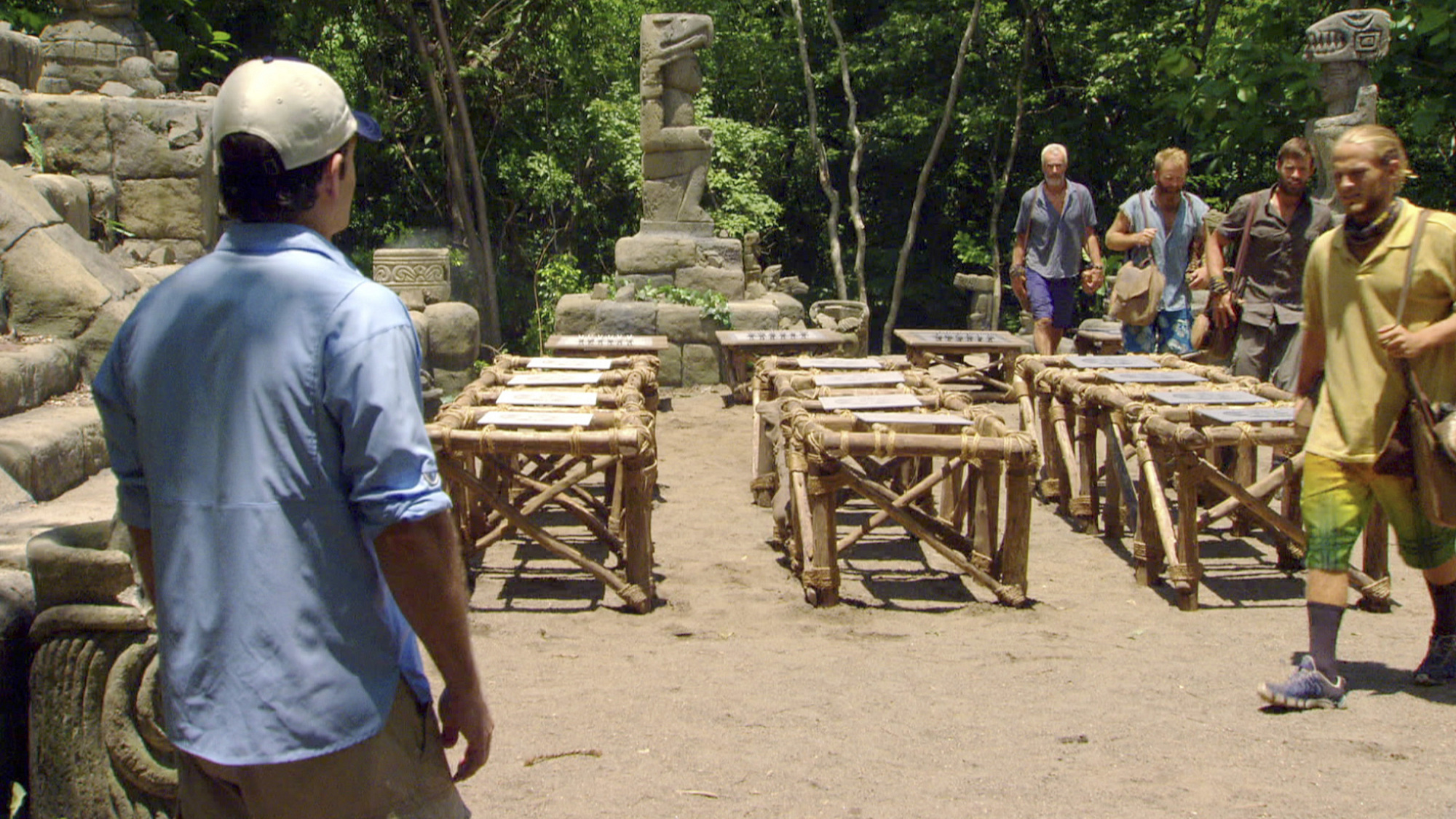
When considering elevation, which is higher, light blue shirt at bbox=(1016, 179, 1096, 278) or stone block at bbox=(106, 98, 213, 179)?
stone block at bbox=(106, 98, 213, 179)

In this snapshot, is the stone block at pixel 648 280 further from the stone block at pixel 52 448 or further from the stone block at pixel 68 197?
the stone block at pixel 52 448

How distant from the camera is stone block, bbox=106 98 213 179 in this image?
28.0ft

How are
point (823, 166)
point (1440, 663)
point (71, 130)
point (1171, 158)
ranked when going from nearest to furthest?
1. point (1440, 663)
2. point (1171, 158)
3. point (71, 130)
4. point (823, 166)

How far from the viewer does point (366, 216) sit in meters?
15.6

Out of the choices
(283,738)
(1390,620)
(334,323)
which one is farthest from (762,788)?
(1390,620)

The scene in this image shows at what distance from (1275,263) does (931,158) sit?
10.8 metres

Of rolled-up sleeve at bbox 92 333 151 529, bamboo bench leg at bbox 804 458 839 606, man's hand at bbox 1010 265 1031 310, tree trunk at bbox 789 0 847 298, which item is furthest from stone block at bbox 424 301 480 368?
tree trunk at bbox 789 0 847 298

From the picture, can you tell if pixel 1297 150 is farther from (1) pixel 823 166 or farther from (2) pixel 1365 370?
(1) pixel 823 166

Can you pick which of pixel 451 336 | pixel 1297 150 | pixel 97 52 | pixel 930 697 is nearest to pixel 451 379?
pixel 451 336

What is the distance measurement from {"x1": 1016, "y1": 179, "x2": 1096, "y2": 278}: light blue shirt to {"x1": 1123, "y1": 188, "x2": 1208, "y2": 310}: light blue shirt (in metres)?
0.61

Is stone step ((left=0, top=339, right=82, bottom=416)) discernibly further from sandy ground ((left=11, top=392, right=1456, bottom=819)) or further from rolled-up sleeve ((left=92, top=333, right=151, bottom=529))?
rolled-up sleeve ((left=92, top=333, right=151, bottom=529))

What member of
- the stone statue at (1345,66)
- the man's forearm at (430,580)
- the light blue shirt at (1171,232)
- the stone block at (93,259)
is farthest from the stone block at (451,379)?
the man's forearm at (430,580)

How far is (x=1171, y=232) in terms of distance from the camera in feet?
21.3

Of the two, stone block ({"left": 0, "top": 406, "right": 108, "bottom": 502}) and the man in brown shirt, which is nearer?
stone block ({"left": 0, "top": 406, "right": 108, "bottom": 502})
